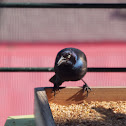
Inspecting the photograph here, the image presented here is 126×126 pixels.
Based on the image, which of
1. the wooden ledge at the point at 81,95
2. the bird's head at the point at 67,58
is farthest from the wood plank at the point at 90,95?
the bird's head at the point at 67,58

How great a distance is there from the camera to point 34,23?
2.89m

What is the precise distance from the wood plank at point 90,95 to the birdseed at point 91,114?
2cm

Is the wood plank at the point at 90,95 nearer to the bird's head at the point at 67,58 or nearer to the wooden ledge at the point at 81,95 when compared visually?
the wooden ledge at the point at 81,95

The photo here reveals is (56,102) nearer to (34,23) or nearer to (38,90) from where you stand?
(38,90)

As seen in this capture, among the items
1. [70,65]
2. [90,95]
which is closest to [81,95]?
[90,95]

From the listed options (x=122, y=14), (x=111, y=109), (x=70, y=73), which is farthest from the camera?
(x=122, y=14)

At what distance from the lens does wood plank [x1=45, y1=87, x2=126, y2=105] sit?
1.10 meters

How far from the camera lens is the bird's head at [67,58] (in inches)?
43.2

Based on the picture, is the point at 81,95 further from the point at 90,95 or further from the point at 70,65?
the point at 70,65

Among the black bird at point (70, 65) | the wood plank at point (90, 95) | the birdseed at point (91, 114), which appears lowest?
the birdseed at point (91, 114)

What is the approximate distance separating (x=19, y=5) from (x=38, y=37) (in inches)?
78.8

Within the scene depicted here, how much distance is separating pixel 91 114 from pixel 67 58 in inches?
10.9

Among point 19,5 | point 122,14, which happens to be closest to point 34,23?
point 122,14

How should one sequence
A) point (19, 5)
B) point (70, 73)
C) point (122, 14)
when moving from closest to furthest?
1. point (19, 5)
2. point (70, 73)
3. point (122, 14)
